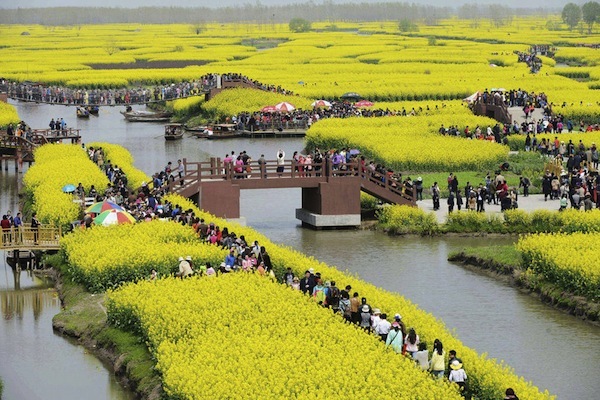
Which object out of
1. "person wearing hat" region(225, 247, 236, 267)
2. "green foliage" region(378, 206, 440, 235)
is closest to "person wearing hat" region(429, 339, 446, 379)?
"person wearing hat" region(225, 247, 236, 267)

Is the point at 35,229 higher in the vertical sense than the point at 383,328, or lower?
lower

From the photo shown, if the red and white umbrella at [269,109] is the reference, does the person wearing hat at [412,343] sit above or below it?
above

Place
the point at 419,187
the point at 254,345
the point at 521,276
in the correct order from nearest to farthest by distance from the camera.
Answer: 1. the point at 254,345
2. the point at 521,276
3. the point at 419,187

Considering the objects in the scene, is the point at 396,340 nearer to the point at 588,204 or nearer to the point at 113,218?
the point at 113,218

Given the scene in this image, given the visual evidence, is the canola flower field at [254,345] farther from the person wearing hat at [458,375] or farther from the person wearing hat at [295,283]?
the person wearing hat at [458,375]

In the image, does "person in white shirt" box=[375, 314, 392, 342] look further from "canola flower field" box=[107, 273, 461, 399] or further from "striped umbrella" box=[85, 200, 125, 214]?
"striped umbrella" box=[85, 200, 125, 214]

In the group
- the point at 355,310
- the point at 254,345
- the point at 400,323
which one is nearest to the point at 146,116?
the point at 355,310

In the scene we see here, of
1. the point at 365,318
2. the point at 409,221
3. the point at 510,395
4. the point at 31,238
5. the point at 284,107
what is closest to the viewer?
the point at 510,395

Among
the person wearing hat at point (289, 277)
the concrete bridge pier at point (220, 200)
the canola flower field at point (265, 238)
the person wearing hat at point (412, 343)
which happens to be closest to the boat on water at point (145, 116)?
the canola flower field at point (265, 238)
